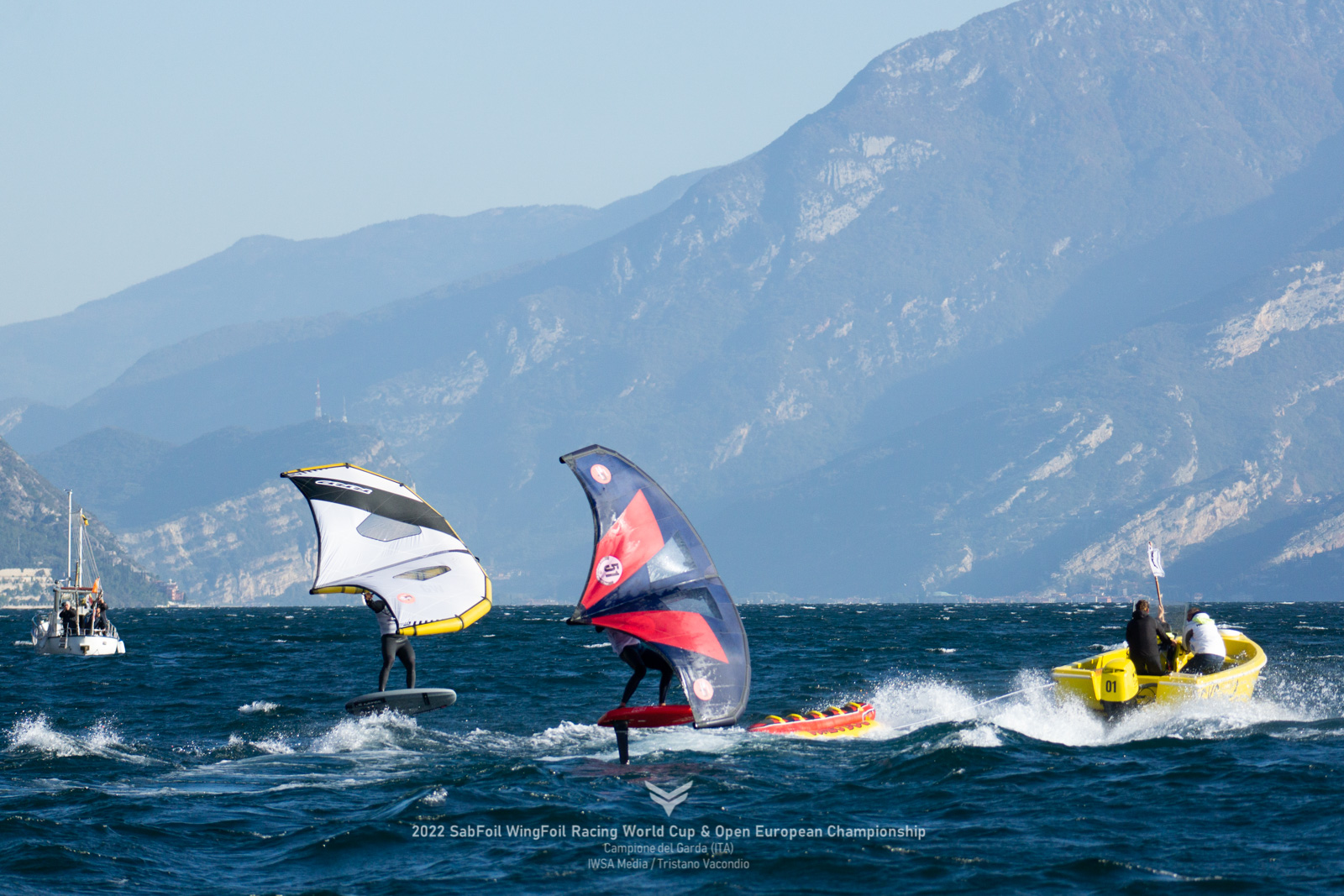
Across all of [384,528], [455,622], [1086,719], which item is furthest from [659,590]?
[1086,719]

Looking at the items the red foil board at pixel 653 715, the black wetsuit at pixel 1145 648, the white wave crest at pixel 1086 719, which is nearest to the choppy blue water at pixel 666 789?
the white wave crest at pixel 1086 719

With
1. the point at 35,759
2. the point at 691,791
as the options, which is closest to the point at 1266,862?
the point at 691,791

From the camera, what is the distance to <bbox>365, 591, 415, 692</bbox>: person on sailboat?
3091cm

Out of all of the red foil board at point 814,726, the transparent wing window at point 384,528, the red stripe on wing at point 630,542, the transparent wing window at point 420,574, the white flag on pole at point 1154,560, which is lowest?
the red foil board at point 814,726

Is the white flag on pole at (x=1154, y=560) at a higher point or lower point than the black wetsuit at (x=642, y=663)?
higher

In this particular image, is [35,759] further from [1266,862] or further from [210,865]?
[1266,862]

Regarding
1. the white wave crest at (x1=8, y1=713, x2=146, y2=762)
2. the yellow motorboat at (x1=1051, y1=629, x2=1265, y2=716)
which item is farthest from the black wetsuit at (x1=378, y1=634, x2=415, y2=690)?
the yellow motorboat at (x1=1051, y1=629, x2=1265, y2=716)

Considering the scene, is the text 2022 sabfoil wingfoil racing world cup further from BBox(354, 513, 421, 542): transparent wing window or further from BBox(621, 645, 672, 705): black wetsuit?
BBox(354, 513, 421, 542): transparent wing window

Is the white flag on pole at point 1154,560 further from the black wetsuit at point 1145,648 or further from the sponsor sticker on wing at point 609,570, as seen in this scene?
the sponsor sticker on wing at point 609,570

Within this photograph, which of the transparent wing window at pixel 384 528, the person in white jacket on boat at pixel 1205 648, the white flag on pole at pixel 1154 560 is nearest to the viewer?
the transparent wing window at pixel 384 528

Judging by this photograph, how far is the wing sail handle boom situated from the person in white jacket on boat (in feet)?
54.3

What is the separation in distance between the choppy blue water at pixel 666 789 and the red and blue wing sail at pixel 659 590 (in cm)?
202

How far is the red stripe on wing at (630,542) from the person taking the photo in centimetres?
2545

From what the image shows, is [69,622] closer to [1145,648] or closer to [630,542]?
[630,542]
